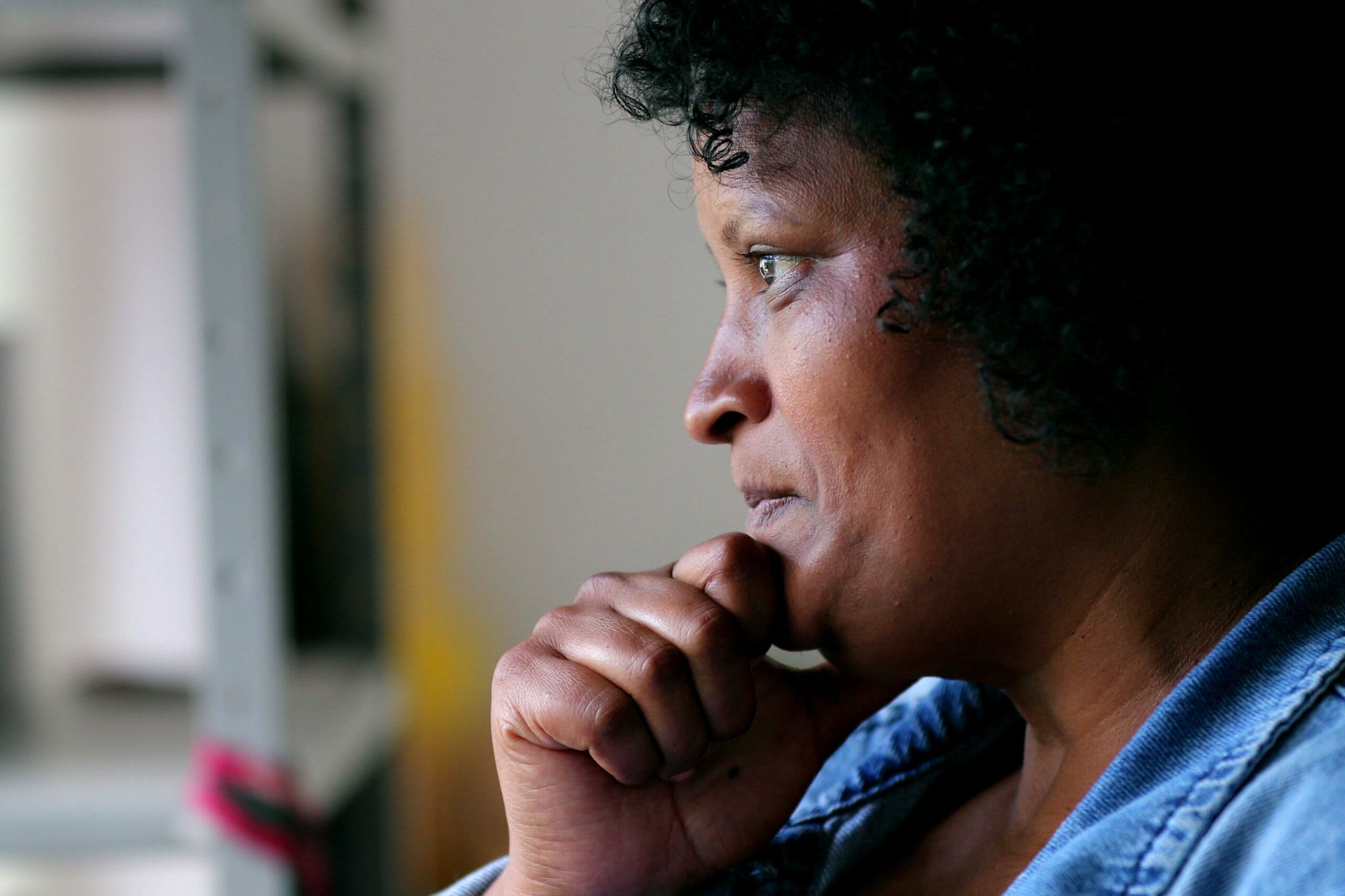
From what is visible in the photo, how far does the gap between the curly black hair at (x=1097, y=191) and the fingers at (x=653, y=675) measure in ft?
0.71

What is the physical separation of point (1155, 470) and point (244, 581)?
94 centimetres

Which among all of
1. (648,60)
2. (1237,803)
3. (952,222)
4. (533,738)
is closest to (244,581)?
(533,738)

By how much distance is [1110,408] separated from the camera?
630mm

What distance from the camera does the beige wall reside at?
2064mm

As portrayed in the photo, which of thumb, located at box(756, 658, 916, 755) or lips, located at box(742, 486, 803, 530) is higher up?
lips, located at box(742, 486, 803, 530)

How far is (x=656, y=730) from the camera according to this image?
27.4 inches

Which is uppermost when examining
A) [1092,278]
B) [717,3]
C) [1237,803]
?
[717,3]

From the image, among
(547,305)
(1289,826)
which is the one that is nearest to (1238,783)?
(1289,826)

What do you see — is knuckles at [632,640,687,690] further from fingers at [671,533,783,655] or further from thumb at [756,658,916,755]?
thumb at [756,658,916,755]

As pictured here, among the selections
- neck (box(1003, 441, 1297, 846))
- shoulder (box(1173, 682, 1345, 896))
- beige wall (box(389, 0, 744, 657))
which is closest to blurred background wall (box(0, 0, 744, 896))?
beige wall (box(389, 0, 744, 657))

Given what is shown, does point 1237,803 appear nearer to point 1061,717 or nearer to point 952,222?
point 1061,717

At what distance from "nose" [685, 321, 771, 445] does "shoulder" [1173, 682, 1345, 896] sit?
300 millimetres

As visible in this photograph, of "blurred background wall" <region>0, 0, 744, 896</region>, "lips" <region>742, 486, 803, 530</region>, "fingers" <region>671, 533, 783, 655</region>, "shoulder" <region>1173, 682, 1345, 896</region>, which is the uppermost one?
"blurred background wall" <region>0, 0, 744, 896</region>

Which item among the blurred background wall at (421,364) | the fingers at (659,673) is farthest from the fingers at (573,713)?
the blurred background wall at (421,364)
